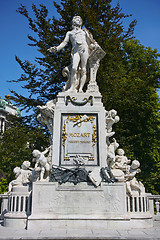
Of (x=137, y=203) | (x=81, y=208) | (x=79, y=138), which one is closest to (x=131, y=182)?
(x=137, y=203)

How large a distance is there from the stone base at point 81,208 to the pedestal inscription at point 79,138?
89 cm

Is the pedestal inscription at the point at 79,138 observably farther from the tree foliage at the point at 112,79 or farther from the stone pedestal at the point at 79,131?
the tree foliage at the point at 112,79

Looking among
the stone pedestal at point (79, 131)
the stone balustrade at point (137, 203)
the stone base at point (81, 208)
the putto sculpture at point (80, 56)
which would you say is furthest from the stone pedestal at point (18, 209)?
the putto sculpture at point (80, 56)

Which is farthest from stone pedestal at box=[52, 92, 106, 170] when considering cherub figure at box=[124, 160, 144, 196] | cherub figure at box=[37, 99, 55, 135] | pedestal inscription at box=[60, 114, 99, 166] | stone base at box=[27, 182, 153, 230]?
cherub figure at box=[124, 160, 144, 196]

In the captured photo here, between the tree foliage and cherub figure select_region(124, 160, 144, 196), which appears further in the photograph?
the tree foliage

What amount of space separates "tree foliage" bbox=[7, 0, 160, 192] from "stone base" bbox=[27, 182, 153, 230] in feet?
29.6

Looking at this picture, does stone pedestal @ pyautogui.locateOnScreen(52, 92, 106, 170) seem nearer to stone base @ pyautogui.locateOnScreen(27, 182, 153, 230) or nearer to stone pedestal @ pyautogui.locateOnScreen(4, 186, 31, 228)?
stone base @ pyautogui.locateOnScreen(27, 182, 153, 230)

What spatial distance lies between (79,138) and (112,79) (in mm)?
10109

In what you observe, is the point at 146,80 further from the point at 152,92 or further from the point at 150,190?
the point at 150,190

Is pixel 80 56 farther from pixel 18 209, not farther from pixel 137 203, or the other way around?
pixel 18 209

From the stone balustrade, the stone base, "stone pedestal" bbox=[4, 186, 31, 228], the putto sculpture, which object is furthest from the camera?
the putto sculpture

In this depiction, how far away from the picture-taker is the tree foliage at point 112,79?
17359 millimetres

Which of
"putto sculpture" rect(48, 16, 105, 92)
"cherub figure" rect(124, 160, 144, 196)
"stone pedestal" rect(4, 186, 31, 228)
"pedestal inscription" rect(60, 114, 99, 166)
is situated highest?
"putto sculpture" rect(48, 16, 105, 92)

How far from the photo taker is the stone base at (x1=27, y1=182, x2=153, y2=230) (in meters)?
6.96
